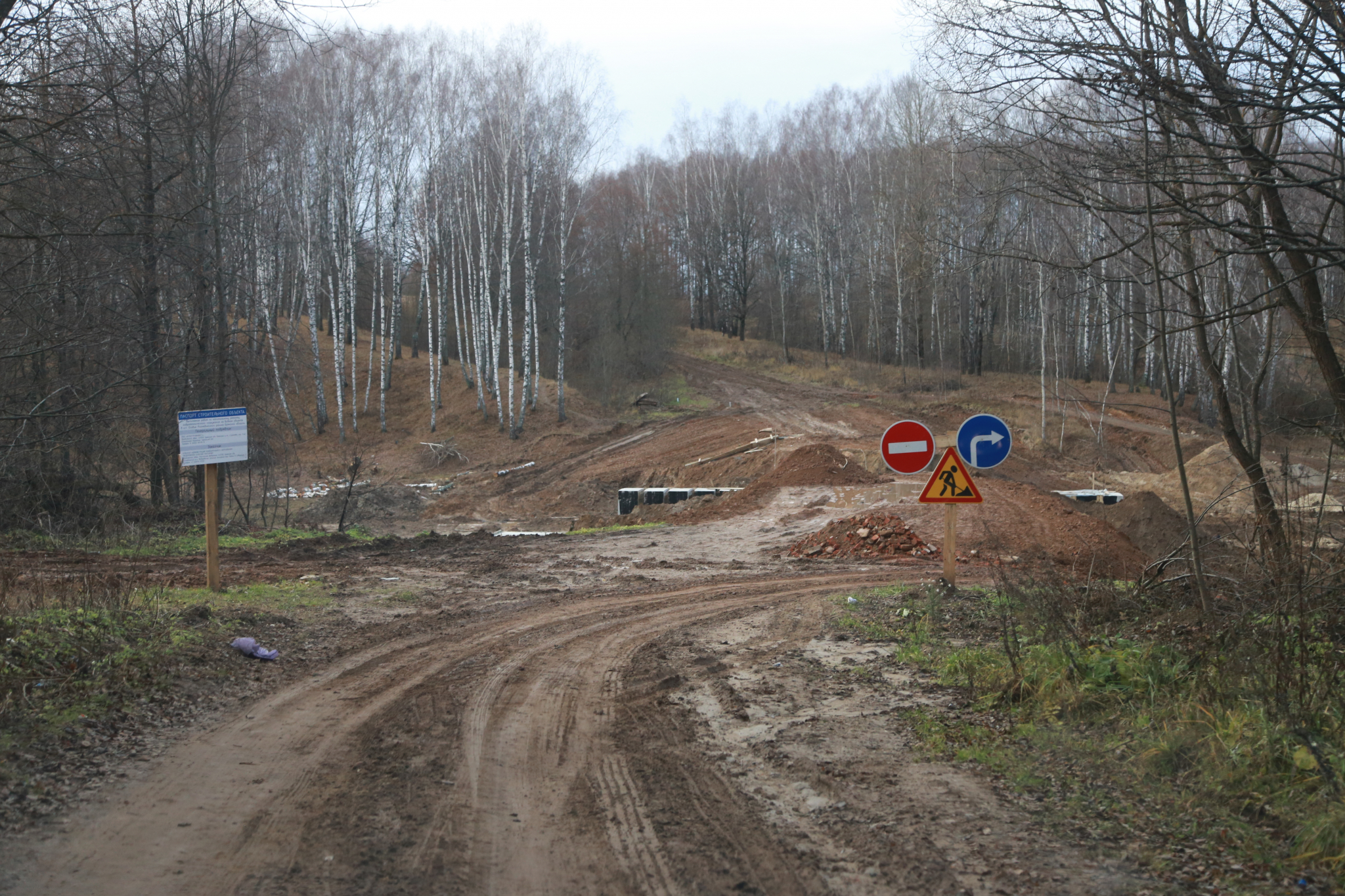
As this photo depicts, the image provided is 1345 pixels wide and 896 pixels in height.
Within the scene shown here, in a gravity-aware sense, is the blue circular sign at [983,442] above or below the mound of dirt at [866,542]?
above

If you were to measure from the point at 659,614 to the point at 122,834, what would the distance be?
6984 mm

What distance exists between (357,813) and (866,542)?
13.4 metres

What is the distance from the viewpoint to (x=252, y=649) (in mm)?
7871

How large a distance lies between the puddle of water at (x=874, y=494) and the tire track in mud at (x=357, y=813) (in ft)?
44.0

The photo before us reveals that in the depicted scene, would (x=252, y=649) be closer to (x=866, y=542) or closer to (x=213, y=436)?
(x=213, y=436)

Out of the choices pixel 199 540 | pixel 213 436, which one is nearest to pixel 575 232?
pixel 199 540

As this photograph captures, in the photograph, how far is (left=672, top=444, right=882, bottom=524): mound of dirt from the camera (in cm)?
2142

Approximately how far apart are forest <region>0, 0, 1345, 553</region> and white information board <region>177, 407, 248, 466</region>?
112cm

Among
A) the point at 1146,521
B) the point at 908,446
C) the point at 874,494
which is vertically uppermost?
the point at 908,446

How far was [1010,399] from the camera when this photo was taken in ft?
130

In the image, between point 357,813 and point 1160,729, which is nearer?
point 357,813

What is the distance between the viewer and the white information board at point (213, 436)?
10078 mm

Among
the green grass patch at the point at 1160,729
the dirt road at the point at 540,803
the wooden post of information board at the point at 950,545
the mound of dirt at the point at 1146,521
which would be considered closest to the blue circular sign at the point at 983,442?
the wooden post of information board at the point at 950,545

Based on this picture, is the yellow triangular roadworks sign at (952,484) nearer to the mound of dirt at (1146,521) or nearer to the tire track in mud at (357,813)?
the tire track in mud at (357,813)
